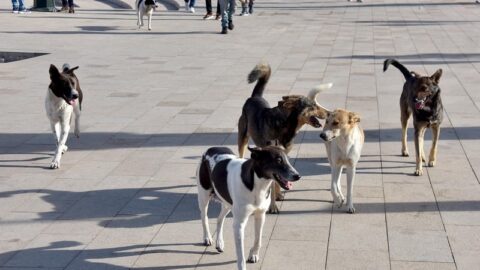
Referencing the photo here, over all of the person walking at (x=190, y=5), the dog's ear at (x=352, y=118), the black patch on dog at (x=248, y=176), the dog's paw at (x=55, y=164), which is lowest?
the person walking at (x=190, y=5)

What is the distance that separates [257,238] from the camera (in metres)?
5.43

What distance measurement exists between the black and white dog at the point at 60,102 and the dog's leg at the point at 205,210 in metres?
3.01

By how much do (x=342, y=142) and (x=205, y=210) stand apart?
5.20 ft

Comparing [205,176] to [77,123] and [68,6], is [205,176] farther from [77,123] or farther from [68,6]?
[68,6]

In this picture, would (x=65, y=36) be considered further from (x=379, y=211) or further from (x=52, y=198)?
(x=379, y=211)

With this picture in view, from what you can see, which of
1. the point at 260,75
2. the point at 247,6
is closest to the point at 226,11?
the point at 247,6

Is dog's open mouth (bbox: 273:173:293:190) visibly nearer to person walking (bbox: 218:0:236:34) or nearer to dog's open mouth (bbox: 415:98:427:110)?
dog's open mouth (bbox: 415:98:427:110)

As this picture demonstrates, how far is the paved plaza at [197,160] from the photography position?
584cm

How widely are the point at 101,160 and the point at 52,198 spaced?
143cm

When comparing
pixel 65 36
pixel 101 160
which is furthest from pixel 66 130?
pixel 65 36

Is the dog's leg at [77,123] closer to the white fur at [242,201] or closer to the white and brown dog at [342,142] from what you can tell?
the white and brown dog at [342,142]

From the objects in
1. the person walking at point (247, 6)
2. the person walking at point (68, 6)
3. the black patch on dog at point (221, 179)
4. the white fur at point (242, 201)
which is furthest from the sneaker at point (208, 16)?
the white fur at point (242, 201)

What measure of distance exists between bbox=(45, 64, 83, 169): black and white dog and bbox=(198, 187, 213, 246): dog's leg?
3.01 metres

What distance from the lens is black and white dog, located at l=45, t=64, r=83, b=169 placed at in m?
8.38
